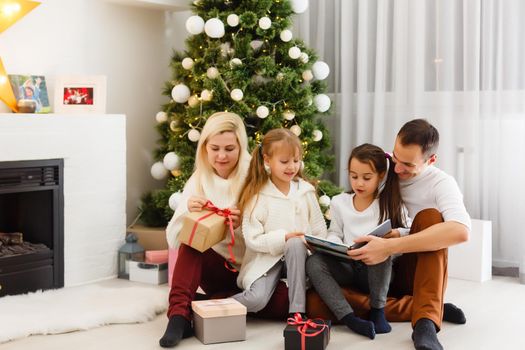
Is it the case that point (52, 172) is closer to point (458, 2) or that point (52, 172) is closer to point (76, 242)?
point (76, 242)

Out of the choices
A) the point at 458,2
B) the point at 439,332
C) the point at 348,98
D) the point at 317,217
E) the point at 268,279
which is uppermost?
the point at 458,2

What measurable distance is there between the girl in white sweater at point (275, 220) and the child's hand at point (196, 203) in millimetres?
161

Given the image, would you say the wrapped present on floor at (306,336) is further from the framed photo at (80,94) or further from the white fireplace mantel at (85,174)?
the framed photo at (80,94)

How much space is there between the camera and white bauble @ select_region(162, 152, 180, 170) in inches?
Answer: 154

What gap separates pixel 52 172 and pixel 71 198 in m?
0.16

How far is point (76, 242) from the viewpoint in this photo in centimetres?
354

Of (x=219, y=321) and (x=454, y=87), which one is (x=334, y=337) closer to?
(x=219, y=321)

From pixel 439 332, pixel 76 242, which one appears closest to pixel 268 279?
pixel 439 332

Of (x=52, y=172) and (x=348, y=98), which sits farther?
(x=348, y=98)

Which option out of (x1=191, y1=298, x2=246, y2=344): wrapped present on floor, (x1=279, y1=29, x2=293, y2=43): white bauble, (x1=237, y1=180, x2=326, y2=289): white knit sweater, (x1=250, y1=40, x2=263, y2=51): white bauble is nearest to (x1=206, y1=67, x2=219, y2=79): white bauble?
(x1=250, y1=40, x2=263, y2=51): white bauble

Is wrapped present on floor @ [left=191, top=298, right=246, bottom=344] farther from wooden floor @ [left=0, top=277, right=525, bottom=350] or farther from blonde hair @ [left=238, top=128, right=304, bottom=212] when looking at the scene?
blonde hair @ [left=238, top=128, right=304, bottom=212]

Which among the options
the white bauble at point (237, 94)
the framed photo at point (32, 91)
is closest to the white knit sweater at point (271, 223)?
the white bauble at point (237, 94)

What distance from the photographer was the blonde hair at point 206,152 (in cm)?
291

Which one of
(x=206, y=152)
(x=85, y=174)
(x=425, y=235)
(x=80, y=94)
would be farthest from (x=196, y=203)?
(x=80, y=94)
